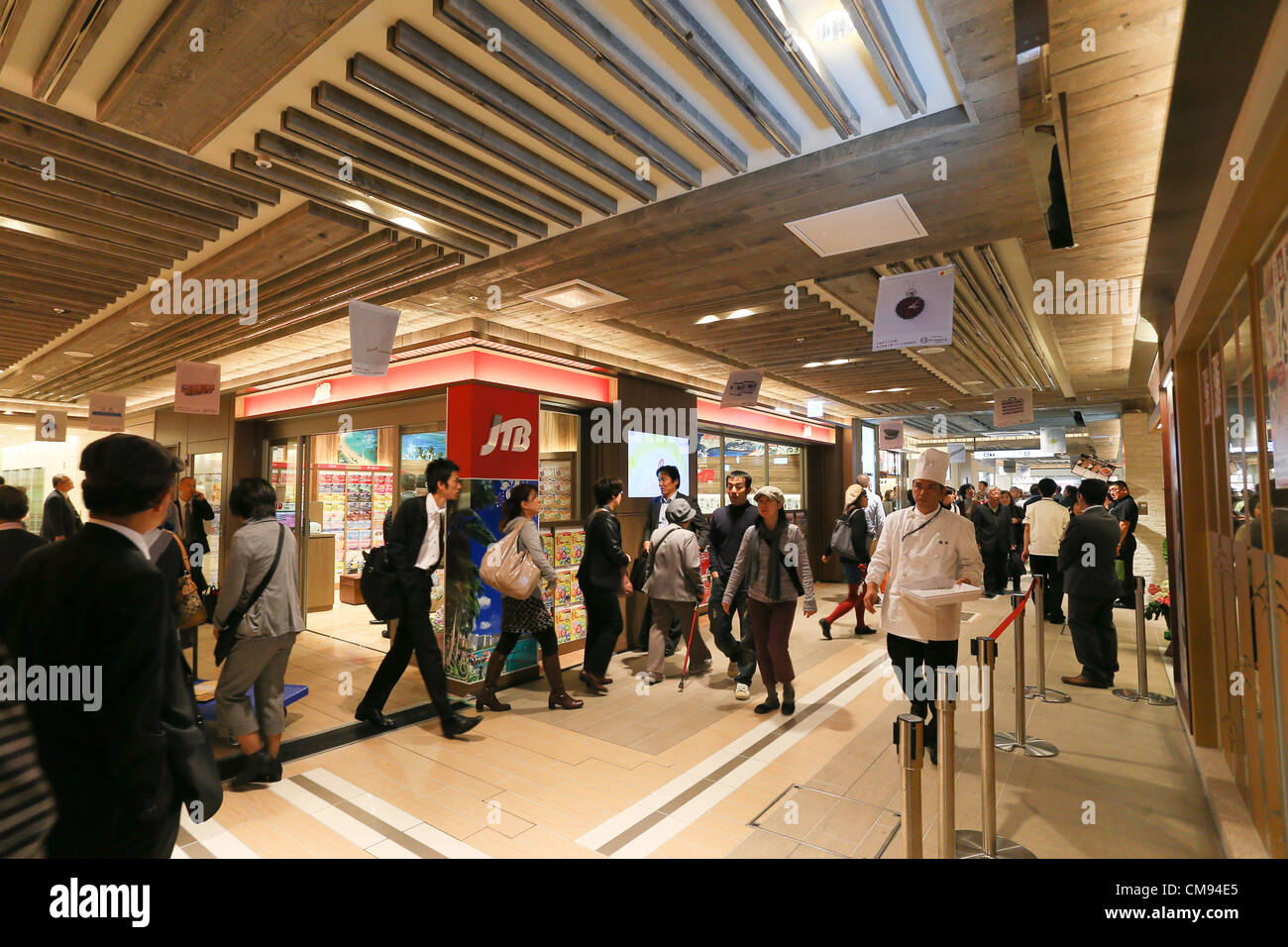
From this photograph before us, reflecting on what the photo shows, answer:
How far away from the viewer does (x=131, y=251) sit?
3.88 m

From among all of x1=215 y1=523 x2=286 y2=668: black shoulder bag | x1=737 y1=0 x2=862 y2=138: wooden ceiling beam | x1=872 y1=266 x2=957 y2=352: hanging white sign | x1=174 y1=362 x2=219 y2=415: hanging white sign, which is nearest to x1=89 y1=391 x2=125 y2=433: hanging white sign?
x1=174 y1=362 x2=219 y2=415: hanging white sign

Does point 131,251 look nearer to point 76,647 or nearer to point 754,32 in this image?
point 76,647

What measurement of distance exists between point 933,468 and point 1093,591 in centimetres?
279

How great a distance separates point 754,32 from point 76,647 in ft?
9.07

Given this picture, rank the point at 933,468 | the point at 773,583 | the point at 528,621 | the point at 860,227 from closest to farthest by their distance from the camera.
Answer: the point at 860,227 → the point at 933,468 → the point at 773,583 → the point at 528,621

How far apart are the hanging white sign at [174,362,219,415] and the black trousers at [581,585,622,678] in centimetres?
424

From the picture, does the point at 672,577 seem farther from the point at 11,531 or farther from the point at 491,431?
the point at 11,531

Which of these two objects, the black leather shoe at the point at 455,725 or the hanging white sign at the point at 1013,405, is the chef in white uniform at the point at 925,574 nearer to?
the black leather shoe at the point at 455,725

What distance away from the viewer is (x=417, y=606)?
4.29 meters

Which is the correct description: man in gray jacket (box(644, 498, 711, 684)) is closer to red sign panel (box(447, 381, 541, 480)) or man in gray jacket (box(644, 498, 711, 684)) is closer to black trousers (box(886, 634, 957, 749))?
red sign panel (box(447, 381, 541, 480))

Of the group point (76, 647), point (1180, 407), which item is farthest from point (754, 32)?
point (1180, 407)

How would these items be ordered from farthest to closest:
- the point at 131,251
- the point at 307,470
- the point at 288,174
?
the point at 307,470
the point at 131,251
the point at 288,174

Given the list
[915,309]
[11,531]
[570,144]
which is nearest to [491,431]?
[11,531]

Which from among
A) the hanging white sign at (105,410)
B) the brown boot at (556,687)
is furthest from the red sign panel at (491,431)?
the hanging white sign at (105,410)
